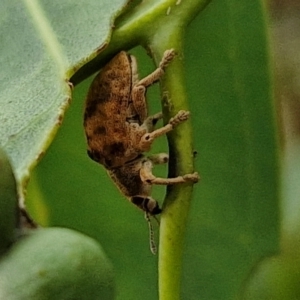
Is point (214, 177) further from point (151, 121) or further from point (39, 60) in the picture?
point (39, 60)

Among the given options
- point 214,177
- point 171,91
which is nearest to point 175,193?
point 171,91

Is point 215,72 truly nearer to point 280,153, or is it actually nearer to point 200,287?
point 280,153

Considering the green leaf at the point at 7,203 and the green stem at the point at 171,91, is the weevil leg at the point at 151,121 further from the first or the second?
the green leaf at the point at 7,203

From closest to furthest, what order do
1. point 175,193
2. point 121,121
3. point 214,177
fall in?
point 175,193 → point 121,121 → point 214,177

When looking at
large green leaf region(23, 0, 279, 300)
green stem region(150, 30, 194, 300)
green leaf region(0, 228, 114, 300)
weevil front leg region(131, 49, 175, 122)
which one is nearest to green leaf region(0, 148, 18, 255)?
green leaf region(0, 228, 114, 300)

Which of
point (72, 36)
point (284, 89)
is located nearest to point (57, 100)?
point (72, 36)

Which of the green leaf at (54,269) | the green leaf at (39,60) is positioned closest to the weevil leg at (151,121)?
the green leaf at (39,60)
